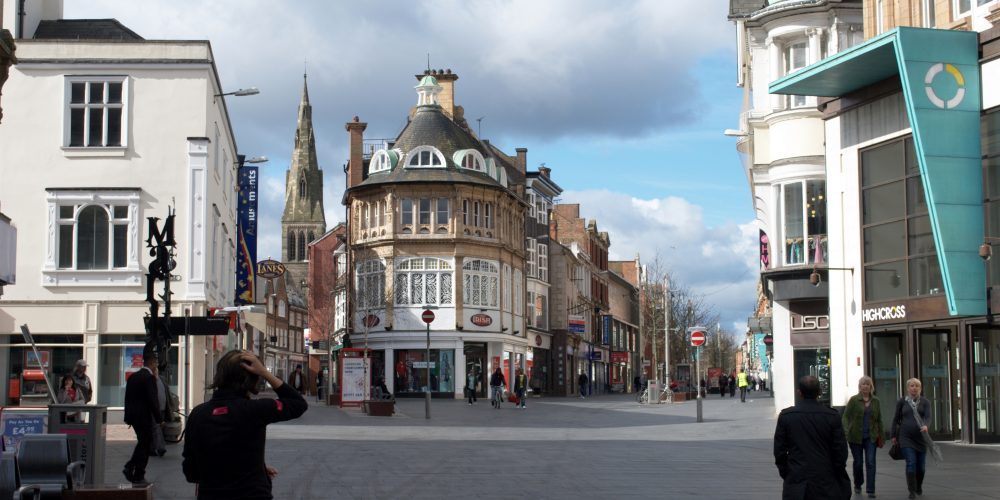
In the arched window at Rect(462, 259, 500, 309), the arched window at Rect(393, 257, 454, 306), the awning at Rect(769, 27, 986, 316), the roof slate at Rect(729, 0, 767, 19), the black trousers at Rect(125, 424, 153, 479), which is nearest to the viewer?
the black trousers at Rect(125, 424, 153, 479)

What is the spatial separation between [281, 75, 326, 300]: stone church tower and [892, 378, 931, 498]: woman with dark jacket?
13784 centimetres

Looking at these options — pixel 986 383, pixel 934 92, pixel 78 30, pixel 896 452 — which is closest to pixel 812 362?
pixel 986 383

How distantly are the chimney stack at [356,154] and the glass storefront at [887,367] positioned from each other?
145ft

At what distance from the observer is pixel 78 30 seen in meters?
39.0

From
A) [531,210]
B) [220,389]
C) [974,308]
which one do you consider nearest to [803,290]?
[974,308]

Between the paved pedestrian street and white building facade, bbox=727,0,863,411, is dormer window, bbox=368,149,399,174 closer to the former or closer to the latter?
white building facade, bbox=727,0,863,411

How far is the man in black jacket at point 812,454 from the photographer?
9.76 metres

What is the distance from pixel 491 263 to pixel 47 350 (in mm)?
34947

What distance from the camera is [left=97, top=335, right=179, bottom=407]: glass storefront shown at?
34.2m

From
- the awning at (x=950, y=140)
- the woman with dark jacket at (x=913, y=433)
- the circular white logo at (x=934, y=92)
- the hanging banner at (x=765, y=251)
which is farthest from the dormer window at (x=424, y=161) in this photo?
the woman with dark jacket at (x=913, y=433)

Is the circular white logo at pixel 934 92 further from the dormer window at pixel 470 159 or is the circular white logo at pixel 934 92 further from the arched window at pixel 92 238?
the dormer window at pixel 470 159

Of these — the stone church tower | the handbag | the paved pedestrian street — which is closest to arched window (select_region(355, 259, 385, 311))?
the paved pedestrian street

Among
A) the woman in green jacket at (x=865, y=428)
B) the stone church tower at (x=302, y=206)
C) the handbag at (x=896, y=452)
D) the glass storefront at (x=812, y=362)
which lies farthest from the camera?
the stone church tower at (x=302, y=206)

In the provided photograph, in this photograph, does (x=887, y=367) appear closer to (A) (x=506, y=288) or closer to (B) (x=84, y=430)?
(B) (x=84, y=430)
